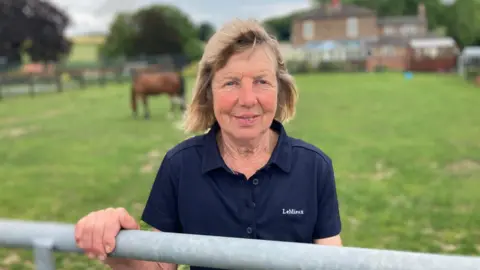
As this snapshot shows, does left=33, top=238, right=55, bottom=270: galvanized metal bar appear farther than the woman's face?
No

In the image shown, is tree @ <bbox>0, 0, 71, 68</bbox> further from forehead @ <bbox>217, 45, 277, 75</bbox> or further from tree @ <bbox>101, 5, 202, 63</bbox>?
forehead @ <bbox>217, 45, 277, 75</bbox>

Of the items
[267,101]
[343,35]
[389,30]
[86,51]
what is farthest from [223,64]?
[389,30]

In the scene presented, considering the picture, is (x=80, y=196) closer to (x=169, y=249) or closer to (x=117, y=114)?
(x=169, y=249)

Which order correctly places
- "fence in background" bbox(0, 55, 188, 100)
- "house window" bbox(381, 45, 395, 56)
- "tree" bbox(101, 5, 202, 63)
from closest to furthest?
"fence in background" bbox(0, 55, 188, 100) → "house window" bbox(381, 45, 395, 56) → "tree" bbox(101, 5, 202, 63)

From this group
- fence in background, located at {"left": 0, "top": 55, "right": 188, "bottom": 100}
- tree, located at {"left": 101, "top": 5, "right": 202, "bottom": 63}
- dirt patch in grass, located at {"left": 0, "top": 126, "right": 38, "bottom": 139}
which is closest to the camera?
dirt patch in grass, located at {"left": 0, "top": 126, "right": 38, "bottom": 139}

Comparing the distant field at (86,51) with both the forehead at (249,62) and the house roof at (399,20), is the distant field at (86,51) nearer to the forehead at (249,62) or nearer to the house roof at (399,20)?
the house roof at (399,20)

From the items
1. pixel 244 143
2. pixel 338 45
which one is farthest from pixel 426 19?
pixel 244 143

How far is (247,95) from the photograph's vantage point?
1680 millimetres

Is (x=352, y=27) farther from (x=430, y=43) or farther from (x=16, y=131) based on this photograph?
(x=16, y=131)

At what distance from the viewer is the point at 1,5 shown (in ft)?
160

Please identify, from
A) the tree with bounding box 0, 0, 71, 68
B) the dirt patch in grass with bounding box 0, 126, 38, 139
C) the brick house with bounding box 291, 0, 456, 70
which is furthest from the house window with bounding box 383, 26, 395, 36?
the dirt patch in grass with bounding box 0, 126, 38, 139

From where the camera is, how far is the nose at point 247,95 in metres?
1.68

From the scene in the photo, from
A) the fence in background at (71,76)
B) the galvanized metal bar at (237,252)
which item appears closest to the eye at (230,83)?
the galvanized metal bar at (237,252)

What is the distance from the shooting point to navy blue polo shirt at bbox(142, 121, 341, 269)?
1761 mm
